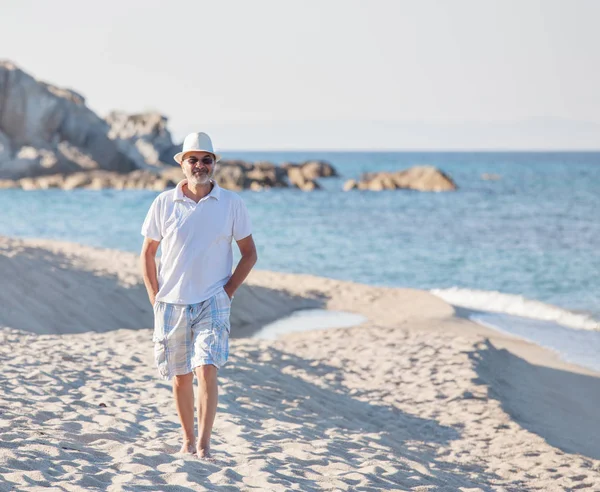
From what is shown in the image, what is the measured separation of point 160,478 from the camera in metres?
4.42

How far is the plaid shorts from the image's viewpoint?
15.2ft

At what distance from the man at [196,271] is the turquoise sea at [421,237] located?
11.2m

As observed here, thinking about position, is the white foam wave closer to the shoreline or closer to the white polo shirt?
the shoreline

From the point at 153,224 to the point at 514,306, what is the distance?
13.0 meters

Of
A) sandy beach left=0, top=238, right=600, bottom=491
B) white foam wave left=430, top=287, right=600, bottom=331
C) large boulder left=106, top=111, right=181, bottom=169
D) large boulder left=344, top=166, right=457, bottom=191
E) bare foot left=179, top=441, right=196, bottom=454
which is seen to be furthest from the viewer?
large boulder left=106, top=111, right=181, bottom=169

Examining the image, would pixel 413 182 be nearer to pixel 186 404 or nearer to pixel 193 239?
pixel 186 404

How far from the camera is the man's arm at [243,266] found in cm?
479

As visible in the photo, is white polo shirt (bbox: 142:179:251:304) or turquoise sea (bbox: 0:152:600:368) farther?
turquoise sea (bbox: 0:152:600:368)

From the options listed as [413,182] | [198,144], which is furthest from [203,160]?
[413,182]

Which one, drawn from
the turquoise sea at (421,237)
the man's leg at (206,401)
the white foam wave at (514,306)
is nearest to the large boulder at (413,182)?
the turquoise sea at (421,237)

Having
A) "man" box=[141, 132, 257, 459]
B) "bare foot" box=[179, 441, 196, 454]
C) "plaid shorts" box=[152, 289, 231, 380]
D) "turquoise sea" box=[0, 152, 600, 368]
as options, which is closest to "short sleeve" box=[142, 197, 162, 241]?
"man" box=[141, 132, 257, 459]

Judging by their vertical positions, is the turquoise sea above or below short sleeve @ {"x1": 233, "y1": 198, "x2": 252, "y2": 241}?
below

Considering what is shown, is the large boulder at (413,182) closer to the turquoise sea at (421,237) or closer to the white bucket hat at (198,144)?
the turquoise sea at (421,237)

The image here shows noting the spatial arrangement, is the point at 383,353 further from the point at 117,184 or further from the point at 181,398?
the point at 117,184
